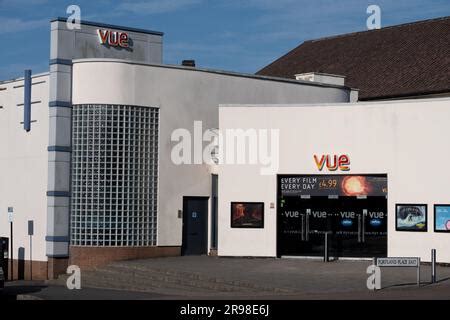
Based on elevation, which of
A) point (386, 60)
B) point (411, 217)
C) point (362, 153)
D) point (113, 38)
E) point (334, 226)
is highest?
point (386, 60)

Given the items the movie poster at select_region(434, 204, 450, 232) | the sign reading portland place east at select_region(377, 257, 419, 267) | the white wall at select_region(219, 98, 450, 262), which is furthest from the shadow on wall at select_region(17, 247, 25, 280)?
the sign reading portland place east at select_region(377, 257, 419, 267)

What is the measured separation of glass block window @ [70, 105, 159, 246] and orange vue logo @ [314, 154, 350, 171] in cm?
668

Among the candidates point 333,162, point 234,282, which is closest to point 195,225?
point 333,162

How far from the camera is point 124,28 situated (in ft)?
115

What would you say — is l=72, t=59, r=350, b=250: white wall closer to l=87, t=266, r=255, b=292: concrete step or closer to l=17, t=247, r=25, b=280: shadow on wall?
l=87, t=266, r=255, b=292: concrete step

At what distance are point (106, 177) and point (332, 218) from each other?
27.4ft

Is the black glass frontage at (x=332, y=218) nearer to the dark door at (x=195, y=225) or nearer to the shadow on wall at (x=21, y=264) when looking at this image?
the dark door at (x=195, y=225)

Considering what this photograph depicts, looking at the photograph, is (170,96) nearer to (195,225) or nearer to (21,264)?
(195,225)

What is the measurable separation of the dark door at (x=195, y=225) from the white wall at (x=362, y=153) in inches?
65.3

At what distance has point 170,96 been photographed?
34000 mm

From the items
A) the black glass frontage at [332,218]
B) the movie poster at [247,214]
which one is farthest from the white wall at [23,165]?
the black glass frontage at [332,218]

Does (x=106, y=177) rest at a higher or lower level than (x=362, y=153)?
lower

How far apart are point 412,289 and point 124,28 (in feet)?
56.5

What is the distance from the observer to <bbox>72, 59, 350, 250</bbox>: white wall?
32.7m
